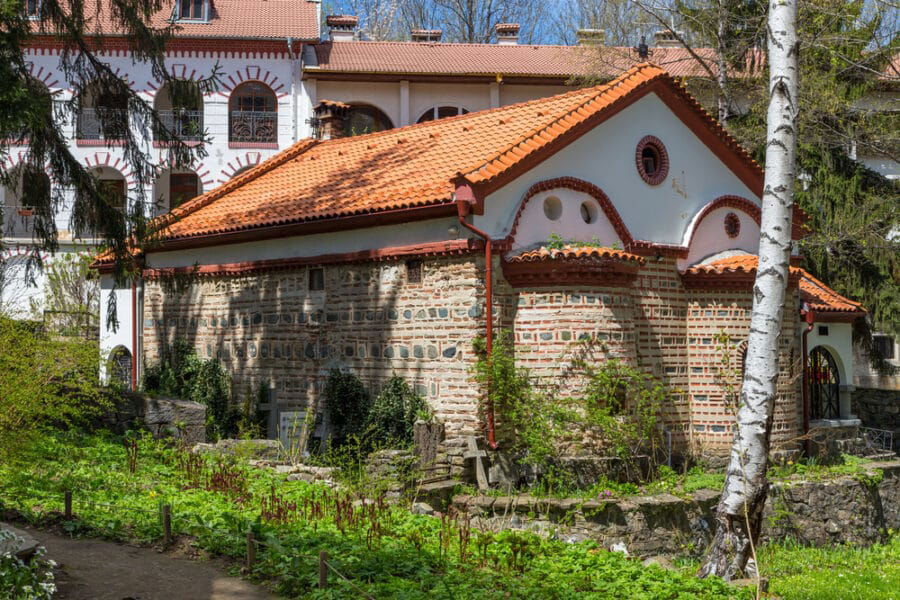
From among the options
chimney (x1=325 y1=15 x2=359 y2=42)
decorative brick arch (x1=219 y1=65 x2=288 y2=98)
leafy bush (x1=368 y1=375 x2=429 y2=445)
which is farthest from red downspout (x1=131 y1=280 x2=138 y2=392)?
chimney (x1=325 y1=15 x2=359 y2=42)

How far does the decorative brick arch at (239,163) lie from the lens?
2806 centimetres

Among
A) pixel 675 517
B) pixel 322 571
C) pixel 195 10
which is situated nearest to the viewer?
pixel 322 571

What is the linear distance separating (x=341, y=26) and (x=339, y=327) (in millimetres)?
20314

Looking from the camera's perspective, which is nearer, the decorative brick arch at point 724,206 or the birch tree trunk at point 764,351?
the birch tree trunk at point 764,351

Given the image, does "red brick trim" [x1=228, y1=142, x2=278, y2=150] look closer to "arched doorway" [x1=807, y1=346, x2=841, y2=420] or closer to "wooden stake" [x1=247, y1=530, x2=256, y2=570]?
"arched doorway" [x1=807, y1=346, x2=841, y2=420]

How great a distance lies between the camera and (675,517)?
12070 mm

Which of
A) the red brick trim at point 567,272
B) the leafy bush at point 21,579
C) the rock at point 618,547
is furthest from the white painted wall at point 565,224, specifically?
the leafy bush at point 21,579

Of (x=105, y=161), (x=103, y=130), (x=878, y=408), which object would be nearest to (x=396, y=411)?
(x=103, y=130)

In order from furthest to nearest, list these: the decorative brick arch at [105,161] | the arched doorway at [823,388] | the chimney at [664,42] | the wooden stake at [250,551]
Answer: the chimney at [664,42], the decorative brick arch at [105,161], the arched doorway at [823,388], the wooden stake at [250,551]

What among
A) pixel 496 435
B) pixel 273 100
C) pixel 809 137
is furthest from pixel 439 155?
pixel 273 100

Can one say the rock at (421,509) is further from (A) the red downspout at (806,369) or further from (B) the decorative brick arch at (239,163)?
(B) the decorative brick arch at (239,163)

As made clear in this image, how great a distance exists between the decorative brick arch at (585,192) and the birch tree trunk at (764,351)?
4084 millimetres

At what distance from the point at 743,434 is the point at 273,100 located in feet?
72.2

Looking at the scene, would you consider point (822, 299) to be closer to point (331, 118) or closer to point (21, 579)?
point (331, 118)
